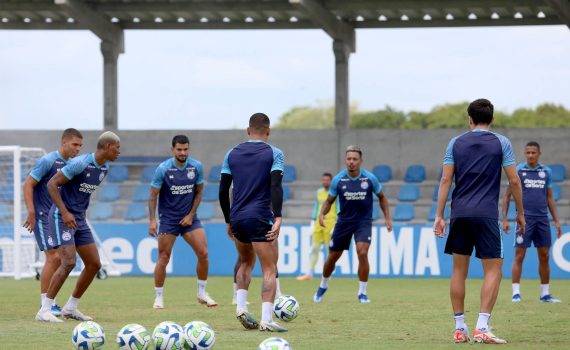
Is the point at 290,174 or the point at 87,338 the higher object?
the point at 290,174

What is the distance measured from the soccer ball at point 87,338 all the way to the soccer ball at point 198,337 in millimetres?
790

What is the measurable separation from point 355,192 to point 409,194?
14.3 m

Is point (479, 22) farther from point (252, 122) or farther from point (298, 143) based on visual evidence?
point (252, 122)

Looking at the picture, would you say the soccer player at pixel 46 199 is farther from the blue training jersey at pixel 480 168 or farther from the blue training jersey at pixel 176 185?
the blue training jersey at pixel 480 168

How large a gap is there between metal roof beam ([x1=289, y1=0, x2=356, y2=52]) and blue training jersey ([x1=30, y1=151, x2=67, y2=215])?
616 inches

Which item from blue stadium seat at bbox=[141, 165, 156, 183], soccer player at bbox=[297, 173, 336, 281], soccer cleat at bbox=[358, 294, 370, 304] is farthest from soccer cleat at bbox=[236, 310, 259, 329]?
blue stadium seat at bbox=[141, 165, 156, 183]

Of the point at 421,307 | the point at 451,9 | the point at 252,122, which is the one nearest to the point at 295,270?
the point at 451,9

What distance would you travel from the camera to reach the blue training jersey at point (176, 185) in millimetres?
17266

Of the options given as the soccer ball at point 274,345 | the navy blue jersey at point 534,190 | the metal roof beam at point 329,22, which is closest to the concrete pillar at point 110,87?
the metal roof beam at point 329,22

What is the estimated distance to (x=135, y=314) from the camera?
15734 millimetres

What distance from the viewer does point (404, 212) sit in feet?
103

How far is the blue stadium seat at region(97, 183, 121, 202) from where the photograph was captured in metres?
33.5

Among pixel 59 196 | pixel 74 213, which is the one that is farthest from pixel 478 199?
pixel 74 213

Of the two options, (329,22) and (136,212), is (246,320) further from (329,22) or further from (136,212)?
(329,22)
